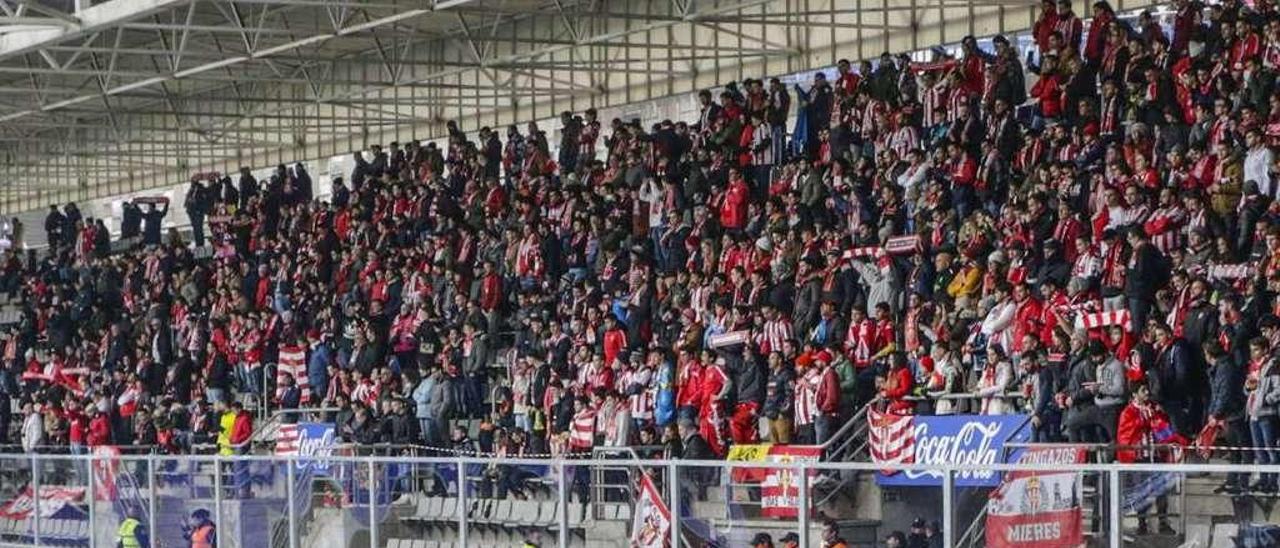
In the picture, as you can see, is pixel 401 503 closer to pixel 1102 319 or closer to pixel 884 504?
pixel 884 504

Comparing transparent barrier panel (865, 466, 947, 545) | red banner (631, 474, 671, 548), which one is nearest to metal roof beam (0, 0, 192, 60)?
red banner (631, 474, 671, 548)

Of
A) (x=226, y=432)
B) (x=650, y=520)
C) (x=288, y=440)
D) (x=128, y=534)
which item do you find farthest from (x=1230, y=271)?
(x=226, y=432)

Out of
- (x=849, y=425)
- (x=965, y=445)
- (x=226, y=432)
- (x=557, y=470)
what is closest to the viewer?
(x=557, y=470)

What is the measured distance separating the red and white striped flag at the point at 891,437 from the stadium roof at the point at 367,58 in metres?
9.98

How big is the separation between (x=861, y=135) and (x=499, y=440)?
18.5 ft

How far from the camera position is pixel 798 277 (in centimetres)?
2362

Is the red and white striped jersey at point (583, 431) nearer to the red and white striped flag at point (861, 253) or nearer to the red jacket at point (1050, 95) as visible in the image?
the red and white striped flag at point (861, 253)

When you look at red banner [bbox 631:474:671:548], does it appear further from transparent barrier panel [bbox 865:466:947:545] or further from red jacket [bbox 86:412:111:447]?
red jacket [bbox 86:412:111:447]

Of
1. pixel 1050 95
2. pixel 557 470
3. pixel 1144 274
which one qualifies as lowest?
pixel 557 470

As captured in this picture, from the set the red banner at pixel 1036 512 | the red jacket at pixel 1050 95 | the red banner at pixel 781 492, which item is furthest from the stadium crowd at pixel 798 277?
the red banner at pixel 781 492

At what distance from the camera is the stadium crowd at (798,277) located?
63.6 ft

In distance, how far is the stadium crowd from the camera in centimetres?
1938

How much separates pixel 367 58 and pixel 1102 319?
20524mm

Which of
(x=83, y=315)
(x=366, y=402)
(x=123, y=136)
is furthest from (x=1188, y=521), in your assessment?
(x=123, y=136)
